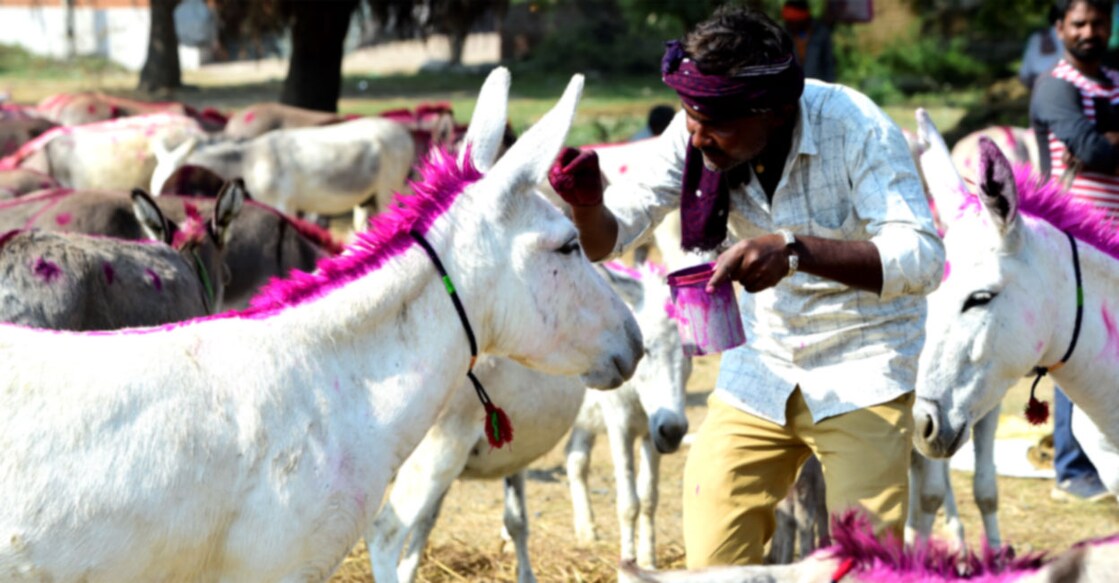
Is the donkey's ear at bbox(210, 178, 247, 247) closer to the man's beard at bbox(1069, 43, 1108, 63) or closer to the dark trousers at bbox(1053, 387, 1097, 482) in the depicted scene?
the man's beard at bbox(1069, 43, 1108, 63)

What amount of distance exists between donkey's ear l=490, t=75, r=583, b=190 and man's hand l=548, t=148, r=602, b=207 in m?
0.22

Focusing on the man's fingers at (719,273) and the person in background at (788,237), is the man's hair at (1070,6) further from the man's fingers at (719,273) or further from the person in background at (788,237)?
the man's fingers at (719,273)

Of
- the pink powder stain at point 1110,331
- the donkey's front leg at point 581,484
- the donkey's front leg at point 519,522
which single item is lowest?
the donkey's front leg at point 581,484

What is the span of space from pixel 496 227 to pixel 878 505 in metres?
1.22

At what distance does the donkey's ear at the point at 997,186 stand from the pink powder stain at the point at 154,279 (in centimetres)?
324

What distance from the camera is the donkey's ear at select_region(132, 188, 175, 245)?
22.0 ft

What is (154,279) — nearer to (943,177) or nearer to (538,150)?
(538,150)

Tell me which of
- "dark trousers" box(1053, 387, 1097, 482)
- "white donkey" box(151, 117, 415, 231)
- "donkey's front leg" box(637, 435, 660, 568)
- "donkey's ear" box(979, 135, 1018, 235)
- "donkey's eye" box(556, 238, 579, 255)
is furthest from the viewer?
"white donkey" box(151, 117, 415, 231)

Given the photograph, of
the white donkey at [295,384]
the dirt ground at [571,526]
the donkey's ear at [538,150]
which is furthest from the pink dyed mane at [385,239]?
the dirt ground at [571,526]

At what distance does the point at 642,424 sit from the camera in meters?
7.02

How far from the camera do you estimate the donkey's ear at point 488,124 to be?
3.40 m

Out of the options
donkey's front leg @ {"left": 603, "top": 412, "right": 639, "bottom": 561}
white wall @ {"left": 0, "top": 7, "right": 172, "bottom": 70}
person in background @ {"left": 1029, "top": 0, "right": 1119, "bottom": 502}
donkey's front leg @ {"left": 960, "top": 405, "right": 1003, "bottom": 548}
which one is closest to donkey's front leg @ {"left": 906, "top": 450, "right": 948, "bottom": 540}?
donkey's front leg @ {"left": 960, "top": 405, "right": 1003, "bottom": 548}

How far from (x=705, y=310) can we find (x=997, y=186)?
1.06m

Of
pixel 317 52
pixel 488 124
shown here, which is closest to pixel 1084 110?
pixel 488 124
